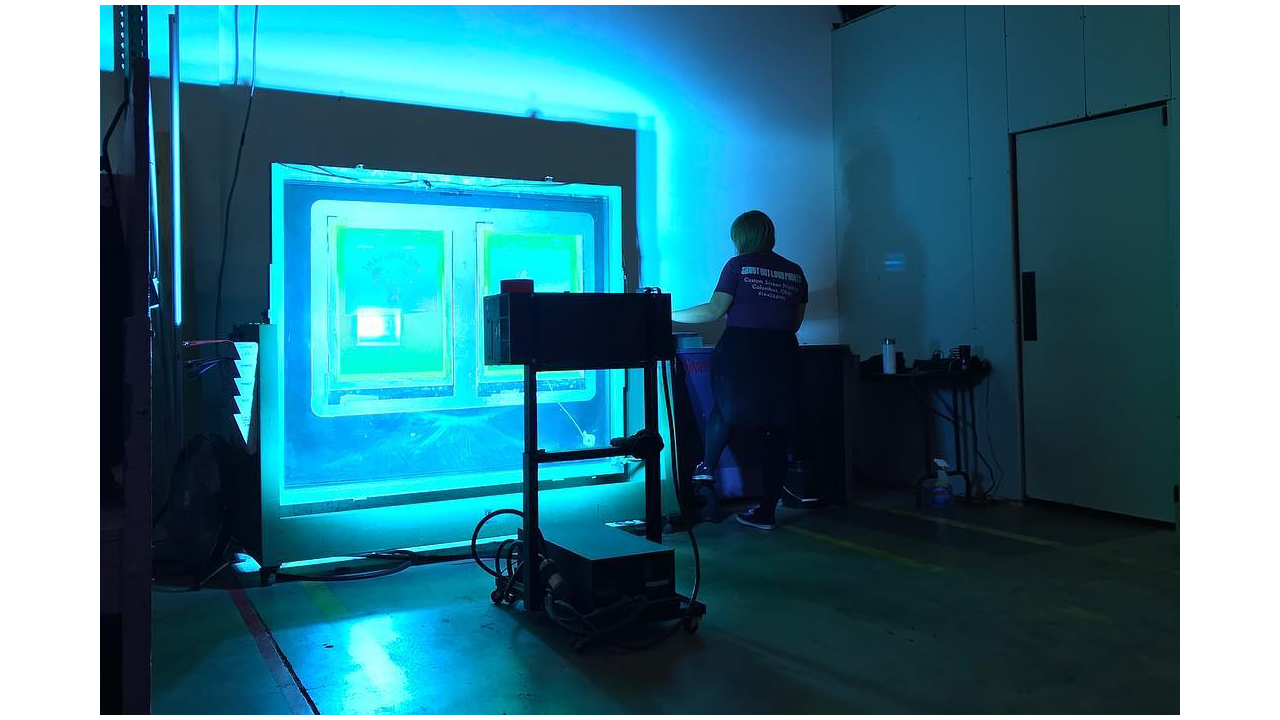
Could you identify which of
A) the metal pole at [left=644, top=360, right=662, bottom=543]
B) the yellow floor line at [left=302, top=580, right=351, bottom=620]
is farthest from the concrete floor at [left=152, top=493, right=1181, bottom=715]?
the metal pole at [left=644, top=360, right=662, bottom=543]

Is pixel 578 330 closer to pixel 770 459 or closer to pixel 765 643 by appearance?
pixel 765 643

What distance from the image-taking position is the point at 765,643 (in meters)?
2.80

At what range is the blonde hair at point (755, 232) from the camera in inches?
180

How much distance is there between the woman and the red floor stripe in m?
2.40

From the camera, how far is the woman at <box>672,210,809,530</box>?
4520 millimetres

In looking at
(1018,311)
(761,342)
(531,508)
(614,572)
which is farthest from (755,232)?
(614,572)

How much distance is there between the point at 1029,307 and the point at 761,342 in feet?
5.28

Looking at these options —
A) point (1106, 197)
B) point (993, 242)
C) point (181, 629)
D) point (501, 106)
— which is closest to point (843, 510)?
point (993, 242)

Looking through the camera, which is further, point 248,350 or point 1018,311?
point 1018,311

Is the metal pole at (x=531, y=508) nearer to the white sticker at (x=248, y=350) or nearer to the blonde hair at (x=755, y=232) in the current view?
the white sticker at (x=248, y=350)

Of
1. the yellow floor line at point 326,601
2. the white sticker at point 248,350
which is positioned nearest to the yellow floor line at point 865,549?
the yellow floor line at point 326,601

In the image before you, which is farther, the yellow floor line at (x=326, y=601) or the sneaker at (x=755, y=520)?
the sneaker at (x=755, y=520)

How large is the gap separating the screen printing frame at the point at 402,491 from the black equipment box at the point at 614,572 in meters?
1.13
